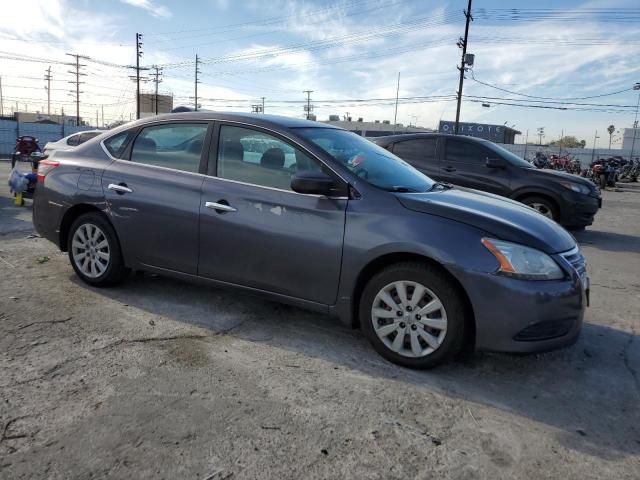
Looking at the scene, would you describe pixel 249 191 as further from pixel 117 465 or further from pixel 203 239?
pixel 117 465

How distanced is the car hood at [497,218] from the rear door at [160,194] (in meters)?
1.71

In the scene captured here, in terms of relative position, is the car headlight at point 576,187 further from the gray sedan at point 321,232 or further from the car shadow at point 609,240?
the gray sedan at point 321,232

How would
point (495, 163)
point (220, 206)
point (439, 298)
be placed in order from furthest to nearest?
1. point (495, 163)
2. point (220, 206)
3. point (439, 298)

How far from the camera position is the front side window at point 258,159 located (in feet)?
12.5

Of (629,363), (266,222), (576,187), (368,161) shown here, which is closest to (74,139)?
(266,222)

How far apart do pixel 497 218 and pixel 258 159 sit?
5.90ft

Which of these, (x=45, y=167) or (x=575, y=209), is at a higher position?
(x=45, y=167)

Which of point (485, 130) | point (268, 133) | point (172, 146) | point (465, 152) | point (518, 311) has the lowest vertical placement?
point (518, 311)

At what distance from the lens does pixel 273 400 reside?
296 centimetres

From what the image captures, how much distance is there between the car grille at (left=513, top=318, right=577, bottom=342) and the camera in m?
3.13

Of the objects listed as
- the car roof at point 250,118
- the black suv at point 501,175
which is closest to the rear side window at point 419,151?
the black suv at point 501,175

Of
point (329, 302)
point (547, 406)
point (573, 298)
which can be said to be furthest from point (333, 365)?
point (573, 298)

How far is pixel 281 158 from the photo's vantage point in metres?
3.87

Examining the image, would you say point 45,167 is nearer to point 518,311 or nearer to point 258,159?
point 258,159
